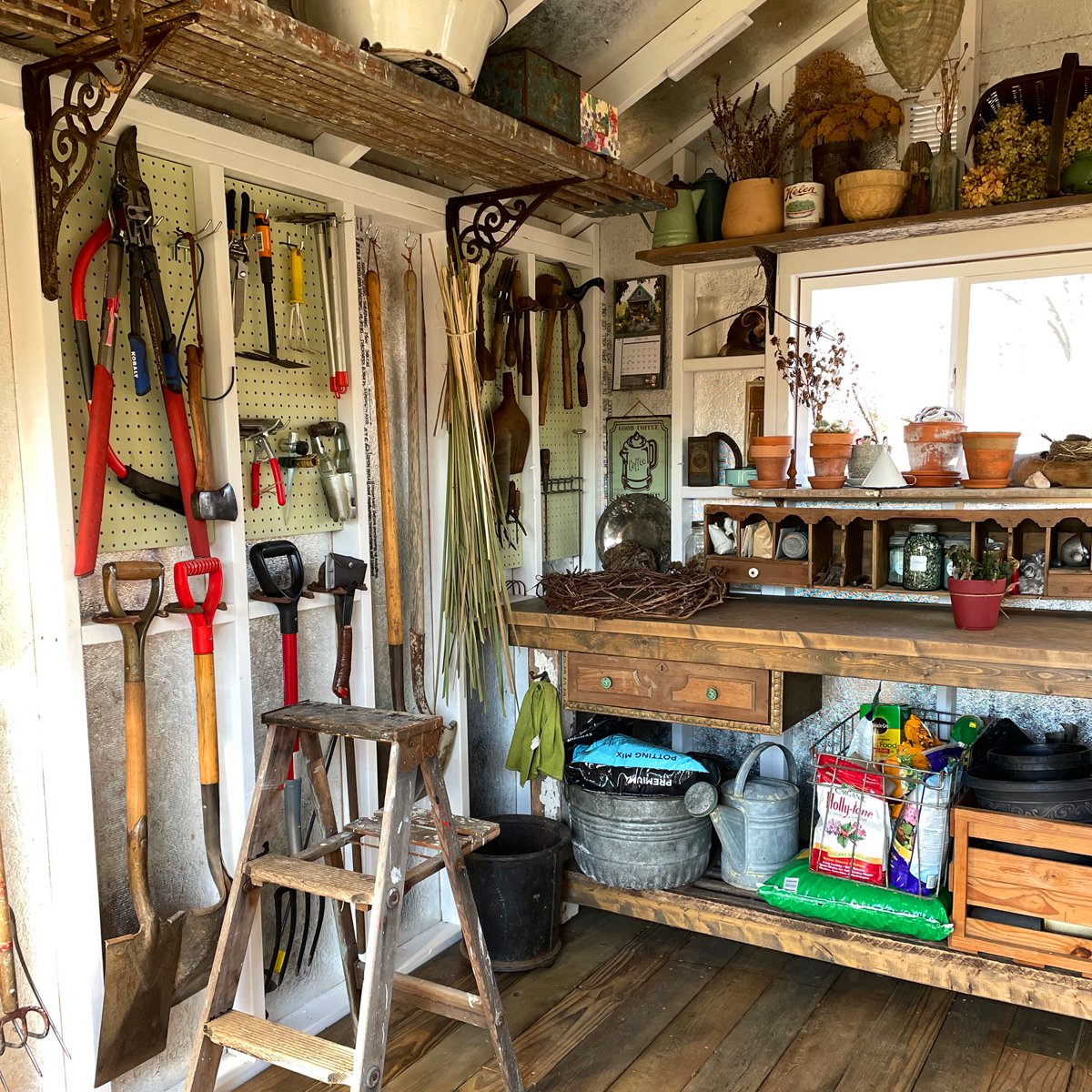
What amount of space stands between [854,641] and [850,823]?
22.8 inches

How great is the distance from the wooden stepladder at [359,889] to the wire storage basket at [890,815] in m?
1.02

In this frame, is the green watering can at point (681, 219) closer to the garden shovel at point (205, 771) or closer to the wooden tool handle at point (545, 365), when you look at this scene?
the wooden tool handle at point (545, 365)

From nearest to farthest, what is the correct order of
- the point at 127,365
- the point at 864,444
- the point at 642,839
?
1. the point at 127,365
2. the point at 642,839
3. the point at 864,444

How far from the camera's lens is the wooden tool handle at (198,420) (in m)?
2.10

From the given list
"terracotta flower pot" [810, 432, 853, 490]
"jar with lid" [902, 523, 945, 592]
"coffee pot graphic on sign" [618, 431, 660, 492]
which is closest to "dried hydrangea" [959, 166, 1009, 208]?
"terracotta flower pot" [810, 432, 853, 490]

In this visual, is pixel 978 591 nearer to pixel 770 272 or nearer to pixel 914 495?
pixel 914 495

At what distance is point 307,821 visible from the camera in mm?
2525

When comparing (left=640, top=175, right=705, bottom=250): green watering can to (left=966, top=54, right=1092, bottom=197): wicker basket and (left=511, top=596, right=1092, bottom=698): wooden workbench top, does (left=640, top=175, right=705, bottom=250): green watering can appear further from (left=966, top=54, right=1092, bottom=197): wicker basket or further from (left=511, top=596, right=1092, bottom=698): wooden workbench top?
(left=511, top=596, right=1092, bottom=698): wooden workbench top

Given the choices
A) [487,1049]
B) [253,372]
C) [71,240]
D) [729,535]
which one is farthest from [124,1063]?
[729,535]

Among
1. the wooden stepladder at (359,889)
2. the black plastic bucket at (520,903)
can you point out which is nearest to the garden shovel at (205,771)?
the wooden stepladder at (359,889)

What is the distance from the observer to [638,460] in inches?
138

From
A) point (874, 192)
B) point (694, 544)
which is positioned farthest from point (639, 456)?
point (874, 192)

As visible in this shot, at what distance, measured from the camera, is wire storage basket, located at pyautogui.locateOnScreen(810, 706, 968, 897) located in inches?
101

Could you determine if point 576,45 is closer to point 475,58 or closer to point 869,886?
point 475,58
